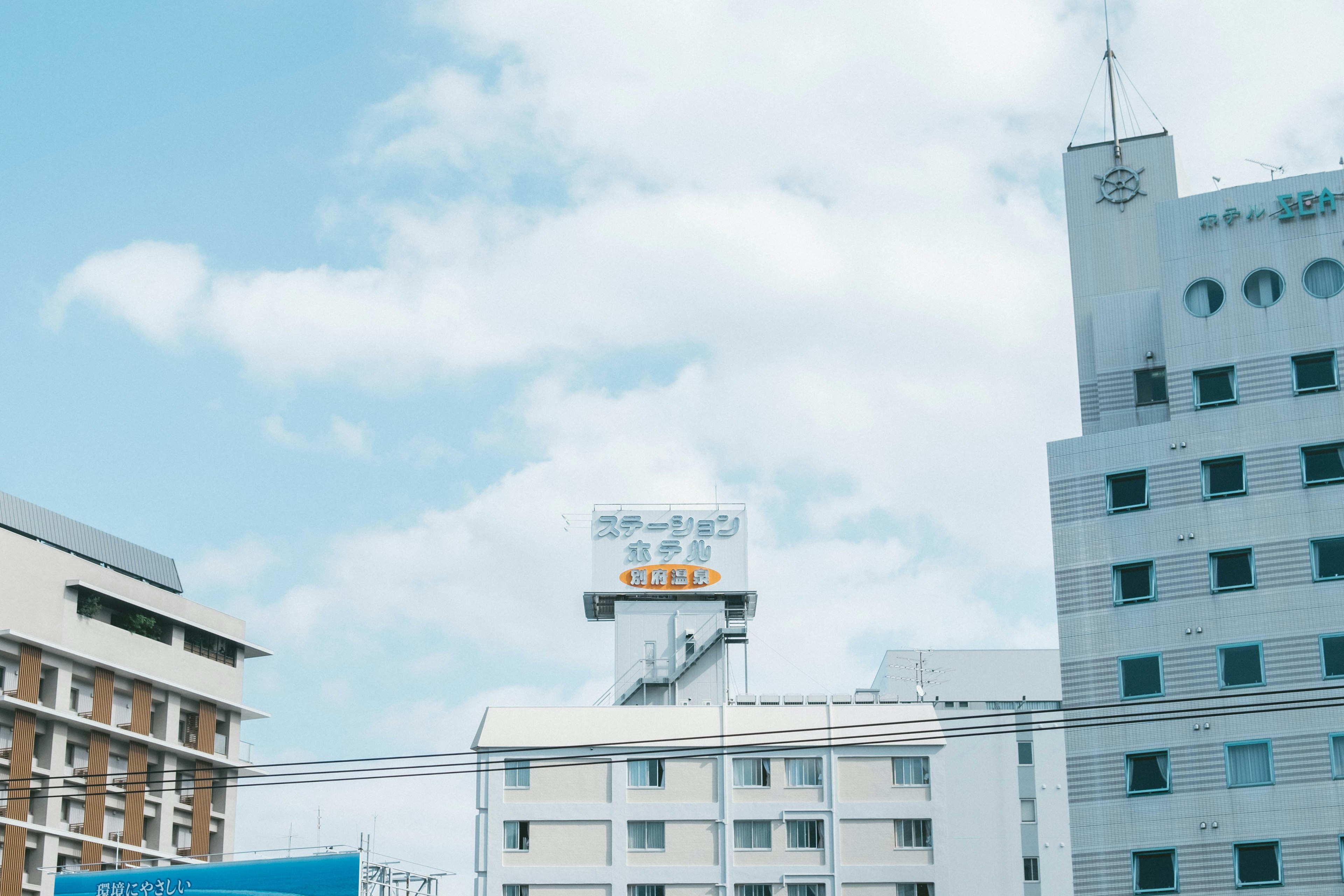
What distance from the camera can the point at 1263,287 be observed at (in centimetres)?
6575

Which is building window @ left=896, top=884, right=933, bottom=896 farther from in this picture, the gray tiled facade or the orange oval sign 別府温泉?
the gray tiled facade

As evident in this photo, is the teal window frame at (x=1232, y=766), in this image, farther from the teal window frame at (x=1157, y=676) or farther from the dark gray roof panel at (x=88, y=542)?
the dark gray roof panel at (x=88, y=542)

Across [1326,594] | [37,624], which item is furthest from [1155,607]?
[37,624]

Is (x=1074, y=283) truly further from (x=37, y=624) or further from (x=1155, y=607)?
(x=37, y=624)

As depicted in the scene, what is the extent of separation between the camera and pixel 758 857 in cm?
9362

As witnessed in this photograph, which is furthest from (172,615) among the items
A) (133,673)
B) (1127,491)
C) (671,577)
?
(1127,491)

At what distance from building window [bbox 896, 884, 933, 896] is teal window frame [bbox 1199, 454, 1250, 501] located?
36794 mm

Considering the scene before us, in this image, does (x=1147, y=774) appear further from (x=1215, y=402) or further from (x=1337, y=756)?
(x=1215, y=402)

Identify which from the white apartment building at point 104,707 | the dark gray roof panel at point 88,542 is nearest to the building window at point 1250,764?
the white apartment building at point 104,707

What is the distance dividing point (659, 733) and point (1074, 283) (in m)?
38.2

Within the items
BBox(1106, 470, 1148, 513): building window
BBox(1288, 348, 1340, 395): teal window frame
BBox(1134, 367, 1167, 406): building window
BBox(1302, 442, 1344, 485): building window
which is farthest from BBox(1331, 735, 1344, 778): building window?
BBox(1134, 367, 1167, 406): building window

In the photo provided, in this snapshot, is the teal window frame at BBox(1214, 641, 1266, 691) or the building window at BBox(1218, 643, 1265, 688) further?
the building window at BBox(1218, 643, 1265, 688)

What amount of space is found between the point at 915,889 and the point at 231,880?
4077cm

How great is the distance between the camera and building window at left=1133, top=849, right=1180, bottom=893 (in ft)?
201
